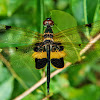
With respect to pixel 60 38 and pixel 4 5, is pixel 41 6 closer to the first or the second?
pixel 60 38

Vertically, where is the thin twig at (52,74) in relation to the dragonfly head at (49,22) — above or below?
below

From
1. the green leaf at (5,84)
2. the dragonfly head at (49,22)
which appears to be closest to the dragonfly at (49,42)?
the dragonfly head at (49,22)

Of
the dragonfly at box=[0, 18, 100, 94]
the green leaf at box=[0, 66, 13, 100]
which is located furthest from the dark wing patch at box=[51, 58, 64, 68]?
the green leaf at box=[0, 66, 13, 100]

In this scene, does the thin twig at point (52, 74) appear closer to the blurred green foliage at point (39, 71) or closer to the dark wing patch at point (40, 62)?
the blurred green foliage at point (39, 71)

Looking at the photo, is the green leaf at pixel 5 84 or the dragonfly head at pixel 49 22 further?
the green leaf at pixel 5 84

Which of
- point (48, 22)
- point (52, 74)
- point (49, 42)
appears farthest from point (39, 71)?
point (48, 22)

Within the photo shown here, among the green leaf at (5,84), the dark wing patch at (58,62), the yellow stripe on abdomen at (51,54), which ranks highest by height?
the yellow stripe on abdomen at (51,54)

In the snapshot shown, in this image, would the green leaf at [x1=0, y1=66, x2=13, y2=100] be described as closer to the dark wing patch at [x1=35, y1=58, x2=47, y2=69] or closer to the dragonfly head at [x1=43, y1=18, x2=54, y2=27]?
the dark wing patch at [x1=35, y1=58, x2=47, y2=69]
